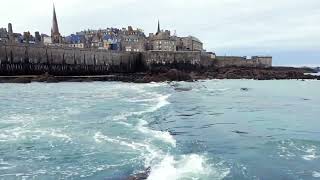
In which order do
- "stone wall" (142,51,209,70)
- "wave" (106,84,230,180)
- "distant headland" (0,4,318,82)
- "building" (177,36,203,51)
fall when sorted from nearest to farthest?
"wave" (106,84,230,180)
"distant headland" (0,4,318,82)
"stone wall" (142,51,209,70)
"building" (177,36,203,51)

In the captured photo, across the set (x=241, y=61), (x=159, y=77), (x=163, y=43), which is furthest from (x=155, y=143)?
(x=241, y=61)

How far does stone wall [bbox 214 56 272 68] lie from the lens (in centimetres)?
11169

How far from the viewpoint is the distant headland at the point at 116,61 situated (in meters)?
61.2

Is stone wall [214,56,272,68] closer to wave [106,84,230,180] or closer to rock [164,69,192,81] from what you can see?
rock [164,69,192,81]

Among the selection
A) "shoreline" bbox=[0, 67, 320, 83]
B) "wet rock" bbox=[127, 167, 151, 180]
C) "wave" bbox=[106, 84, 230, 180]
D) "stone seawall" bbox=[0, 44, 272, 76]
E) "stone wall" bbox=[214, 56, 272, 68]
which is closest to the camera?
"wet rock" bbox=[127, 167, 151, 180]

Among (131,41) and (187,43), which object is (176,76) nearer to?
(131,41)

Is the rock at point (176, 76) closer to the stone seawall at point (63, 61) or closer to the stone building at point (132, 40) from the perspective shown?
the stone seawall at point (63, 61)

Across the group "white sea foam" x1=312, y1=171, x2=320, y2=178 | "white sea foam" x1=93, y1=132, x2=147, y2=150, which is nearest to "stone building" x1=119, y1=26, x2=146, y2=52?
"white sea foam" x1=93, y1=132, x2=147, y2=150

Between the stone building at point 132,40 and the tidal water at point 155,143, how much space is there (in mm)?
93007

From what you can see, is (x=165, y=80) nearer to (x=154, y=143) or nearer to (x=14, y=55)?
(x=14, y=55)

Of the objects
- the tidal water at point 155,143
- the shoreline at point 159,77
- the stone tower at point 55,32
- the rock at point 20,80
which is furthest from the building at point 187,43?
the tidal water at point 155,143

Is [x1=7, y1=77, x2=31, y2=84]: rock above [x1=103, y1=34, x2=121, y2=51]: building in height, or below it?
below

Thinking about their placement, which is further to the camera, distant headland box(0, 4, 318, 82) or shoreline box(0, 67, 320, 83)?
distant headland box(0, 4, 318, 82)

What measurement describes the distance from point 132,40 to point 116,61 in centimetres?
4545
